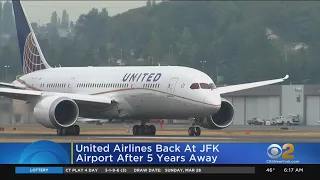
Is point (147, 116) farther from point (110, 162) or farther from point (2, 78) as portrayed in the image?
point (110, 162)

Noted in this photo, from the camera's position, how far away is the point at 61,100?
41.4 m

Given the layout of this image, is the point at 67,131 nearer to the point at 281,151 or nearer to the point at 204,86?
the point at 204,86

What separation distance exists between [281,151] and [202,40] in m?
60.9

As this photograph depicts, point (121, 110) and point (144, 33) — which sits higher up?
point (144, 33)

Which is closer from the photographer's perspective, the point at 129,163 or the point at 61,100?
the point at 129,163

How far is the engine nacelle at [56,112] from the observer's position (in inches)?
1597

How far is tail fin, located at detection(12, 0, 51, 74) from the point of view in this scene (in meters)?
52.9

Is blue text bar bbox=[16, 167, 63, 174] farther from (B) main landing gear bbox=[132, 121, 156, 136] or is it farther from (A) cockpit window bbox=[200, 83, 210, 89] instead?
(B) main landing gear bbox=[132, 121, 156, 136]

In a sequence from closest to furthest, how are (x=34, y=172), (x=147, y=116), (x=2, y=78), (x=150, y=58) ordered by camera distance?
(x=34, y=172), (x=147, y=116), (x=2, y=78), (x=150, y=58)

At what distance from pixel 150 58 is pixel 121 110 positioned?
82.4 ft

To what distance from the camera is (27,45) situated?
53844 millimetres

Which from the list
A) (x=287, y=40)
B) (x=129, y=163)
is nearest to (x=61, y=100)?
(x=129, y=163)

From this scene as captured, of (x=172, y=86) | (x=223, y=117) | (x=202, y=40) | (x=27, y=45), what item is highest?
(x=202, y=40)

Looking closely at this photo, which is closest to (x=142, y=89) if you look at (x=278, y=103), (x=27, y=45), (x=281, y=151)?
(x=27, y=45)
